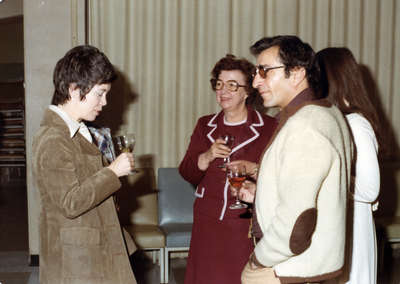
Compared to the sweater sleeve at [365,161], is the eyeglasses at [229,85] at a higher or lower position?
higher

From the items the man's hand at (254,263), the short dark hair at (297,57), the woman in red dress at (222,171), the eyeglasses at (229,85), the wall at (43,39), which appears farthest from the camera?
the wall at (43,39)

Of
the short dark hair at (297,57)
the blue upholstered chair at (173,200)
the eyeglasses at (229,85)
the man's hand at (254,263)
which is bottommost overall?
the blue upholstered chair at (173,200)

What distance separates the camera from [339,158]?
2.00 metres

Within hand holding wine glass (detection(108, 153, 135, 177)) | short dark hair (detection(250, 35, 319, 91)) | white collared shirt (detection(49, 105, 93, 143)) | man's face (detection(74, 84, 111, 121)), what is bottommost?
hand holding wine glass (detection(108, 153, 135, 177))

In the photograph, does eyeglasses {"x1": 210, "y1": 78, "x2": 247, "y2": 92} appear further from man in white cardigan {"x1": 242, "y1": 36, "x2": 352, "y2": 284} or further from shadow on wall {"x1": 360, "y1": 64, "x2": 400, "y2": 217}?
shadow on wall {"x1": 360, "y1": 64, "x2": 400, "y2": 217}

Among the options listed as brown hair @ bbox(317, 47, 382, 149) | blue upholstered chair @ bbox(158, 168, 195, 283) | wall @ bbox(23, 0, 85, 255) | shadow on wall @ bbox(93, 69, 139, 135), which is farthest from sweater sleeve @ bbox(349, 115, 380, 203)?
wall @ bbox(23, 0, 85, 255)

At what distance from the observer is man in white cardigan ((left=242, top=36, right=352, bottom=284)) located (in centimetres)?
194

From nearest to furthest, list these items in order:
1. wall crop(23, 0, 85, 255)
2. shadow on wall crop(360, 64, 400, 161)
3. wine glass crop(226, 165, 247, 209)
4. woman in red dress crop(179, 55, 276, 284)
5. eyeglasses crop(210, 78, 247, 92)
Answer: wine glass crop(226, 165, 247, 209)
woman in red dress crop(179, 55, 276, 284)
eyeglasses crop(210, 78, 247, 92)
wall crop(23, 0, 85, 255)
shadow on wall crop(360, 64, 400, 161)

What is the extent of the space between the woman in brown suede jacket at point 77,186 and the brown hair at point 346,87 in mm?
1111

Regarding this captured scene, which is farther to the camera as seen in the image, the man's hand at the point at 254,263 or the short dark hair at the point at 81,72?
the short dark hair at the point at 81,72

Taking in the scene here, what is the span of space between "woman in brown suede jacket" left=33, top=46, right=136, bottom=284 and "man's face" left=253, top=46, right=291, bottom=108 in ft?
2.53

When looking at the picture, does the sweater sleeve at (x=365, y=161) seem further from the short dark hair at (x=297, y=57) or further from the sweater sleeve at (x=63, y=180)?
the sweater sleeve at (x=63, y=180)

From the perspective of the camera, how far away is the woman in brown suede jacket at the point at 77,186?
2439mm

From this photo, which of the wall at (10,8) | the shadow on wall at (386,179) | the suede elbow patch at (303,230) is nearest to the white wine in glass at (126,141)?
the suede elbow patch at (303,230)
